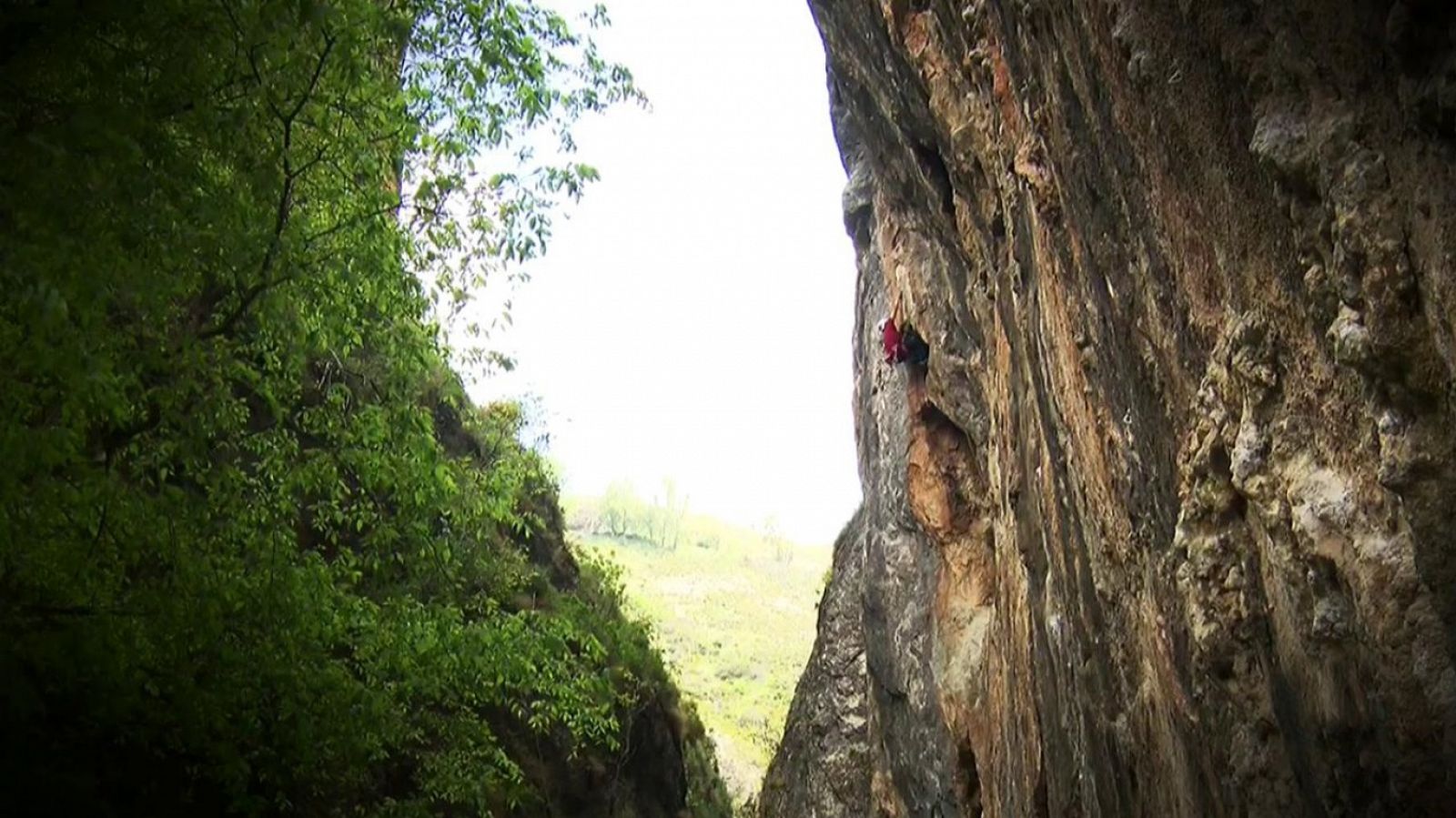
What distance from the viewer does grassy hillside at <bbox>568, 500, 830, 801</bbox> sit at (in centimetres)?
8006

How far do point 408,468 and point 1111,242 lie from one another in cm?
558

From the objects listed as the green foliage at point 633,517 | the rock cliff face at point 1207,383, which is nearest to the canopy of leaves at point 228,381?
the rock cliff face at point 1207,383

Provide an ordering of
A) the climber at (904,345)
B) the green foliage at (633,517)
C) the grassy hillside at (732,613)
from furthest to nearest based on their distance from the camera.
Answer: the green foliage at (633,517), the grassy hillside at (732,613), the climber at (904,345)

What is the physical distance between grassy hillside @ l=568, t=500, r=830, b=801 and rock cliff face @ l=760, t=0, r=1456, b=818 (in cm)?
4654

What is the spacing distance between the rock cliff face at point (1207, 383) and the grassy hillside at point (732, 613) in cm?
4654

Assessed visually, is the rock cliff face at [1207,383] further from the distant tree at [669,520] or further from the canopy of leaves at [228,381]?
the distant tree at [669,520]

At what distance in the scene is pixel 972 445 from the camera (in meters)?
16.5

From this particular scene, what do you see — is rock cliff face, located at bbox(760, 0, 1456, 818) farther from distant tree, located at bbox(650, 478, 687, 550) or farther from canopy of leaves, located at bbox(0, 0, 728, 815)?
distant tree, located at bbox(650, 478, 687, 550)

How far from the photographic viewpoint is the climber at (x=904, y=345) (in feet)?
58.1

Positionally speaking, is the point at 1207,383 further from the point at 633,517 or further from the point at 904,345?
the point at 633,517

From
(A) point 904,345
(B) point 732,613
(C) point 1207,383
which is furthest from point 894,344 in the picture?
(B) point 732,613

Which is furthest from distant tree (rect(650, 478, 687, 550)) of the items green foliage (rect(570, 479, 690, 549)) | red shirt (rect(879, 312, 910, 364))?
red shirt (rect(879, 312, 910, 364))

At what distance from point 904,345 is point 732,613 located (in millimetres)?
107962

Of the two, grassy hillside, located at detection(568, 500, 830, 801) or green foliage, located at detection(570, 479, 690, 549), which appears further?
green foliage, located at detection(570, 479, 690, 549)
